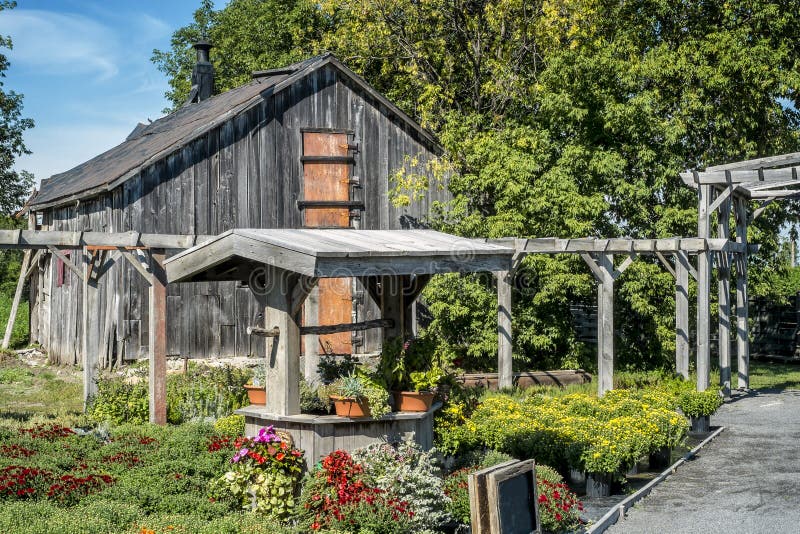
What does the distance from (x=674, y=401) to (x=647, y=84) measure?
10912mm

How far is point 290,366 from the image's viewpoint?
26.8 ft

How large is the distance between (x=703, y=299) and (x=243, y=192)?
1022cm

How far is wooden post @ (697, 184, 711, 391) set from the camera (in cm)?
1670

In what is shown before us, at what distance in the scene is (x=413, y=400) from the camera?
28.7 ft

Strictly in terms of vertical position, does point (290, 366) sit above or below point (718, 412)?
above

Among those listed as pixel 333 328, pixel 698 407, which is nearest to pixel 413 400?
pixel 333 328

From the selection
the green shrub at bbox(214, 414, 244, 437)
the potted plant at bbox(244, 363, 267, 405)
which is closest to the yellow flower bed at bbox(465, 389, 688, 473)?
the potted plant at bbox(244, 363, 267, 405)

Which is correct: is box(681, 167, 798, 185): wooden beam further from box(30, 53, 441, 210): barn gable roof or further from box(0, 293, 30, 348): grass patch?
box(0, 293, 30, 348): grass patch

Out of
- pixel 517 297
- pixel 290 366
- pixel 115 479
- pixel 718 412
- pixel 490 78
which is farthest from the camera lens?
pixel 490 78

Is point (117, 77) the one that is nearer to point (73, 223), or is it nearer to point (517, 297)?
point (73, 223)

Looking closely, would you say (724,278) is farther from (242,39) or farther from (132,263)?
(242,39)

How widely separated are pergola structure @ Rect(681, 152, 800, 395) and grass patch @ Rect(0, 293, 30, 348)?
19837mm

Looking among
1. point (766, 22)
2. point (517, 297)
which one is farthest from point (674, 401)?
point (766, 22)

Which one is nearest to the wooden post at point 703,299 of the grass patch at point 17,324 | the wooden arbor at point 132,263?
the wooden arbor at point 132,263
